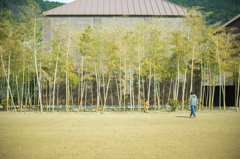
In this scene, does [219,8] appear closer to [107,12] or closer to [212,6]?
[212,6]

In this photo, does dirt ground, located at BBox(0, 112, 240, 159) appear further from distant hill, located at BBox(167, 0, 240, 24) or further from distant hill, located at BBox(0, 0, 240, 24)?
distant hill, located at BBox(167, 0, 240, 24)

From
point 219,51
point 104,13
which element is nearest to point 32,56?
point 104,13

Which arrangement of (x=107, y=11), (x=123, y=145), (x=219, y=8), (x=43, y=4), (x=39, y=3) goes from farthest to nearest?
(x=219, y=8) → (x=43, y=4) → (x=39, y=3) → (x=107, y=11) → (x=123, y=145)

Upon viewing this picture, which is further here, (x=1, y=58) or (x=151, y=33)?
(x=151, y=33)

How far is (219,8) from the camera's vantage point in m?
29.0

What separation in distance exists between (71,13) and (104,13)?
121 inches

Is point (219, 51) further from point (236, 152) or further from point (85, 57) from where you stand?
point (236, 152)

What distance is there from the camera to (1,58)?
10.0 metres

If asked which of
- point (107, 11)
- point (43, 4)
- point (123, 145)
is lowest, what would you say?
point (123, 145)

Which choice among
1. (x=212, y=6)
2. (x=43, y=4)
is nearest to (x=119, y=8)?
(x=43, y=4)

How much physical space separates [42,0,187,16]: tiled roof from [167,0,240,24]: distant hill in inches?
532

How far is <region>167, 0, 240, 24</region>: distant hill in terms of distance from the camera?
91.1 feet

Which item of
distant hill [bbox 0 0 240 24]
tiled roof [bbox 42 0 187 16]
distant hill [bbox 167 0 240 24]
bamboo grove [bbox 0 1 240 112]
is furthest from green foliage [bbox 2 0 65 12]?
distant hill [bbox 167 0 240 24]

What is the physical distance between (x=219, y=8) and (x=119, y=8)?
848 inches
